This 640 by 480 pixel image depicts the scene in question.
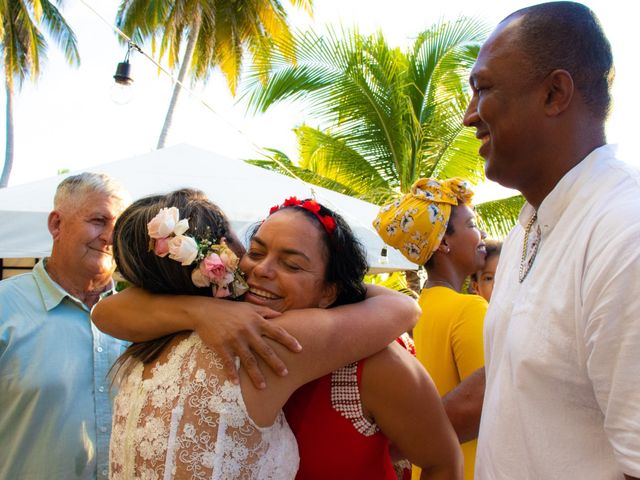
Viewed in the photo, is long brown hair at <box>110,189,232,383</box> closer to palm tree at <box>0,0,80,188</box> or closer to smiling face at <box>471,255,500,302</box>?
smiling face at <box>471,255,500,302</box>

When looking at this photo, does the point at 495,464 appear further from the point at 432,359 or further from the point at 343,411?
the point at 432,359

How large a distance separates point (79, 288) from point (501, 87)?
2477 mm

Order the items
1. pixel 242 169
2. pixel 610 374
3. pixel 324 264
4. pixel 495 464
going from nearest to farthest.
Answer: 1. pixel 610 374
2. pixel 495 464
3. pixel 324 264
4. pixel 242 169

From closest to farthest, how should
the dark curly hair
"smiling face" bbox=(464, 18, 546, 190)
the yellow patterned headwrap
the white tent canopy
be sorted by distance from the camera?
"smiling face" bbox=(464, 18, 546, 190) < the dark curly hair < the yellow patterned headwrap < the white tent canopy

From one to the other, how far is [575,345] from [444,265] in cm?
170

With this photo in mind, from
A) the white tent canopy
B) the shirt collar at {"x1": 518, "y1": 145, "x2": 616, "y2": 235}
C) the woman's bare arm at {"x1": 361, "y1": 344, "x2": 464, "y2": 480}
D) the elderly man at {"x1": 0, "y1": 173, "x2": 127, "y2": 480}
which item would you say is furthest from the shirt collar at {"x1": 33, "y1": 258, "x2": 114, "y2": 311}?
the shirt collar at {"x1": 518, "y1": 145, "x2": 616, "y2": 235}

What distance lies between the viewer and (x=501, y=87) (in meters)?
1.68

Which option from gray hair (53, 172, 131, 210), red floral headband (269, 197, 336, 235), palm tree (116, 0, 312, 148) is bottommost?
palm tree (116, 0, 312, 148)

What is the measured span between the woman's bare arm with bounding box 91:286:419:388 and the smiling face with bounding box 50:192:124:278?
4.06ft

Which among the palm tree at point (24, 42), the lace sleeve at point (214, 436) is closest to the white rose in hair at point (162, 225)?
the lace sleeve at point (214, 436)

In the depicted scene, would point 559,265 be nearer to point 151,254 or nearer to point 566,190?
point 566,190

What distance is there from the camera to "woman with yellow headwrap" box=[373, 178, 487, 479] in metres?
2.61

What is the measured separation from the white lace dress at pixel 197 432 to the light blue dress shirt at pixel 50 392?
4.14 feet

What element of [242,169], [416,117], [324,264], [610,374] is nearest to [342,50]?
[416,117]
